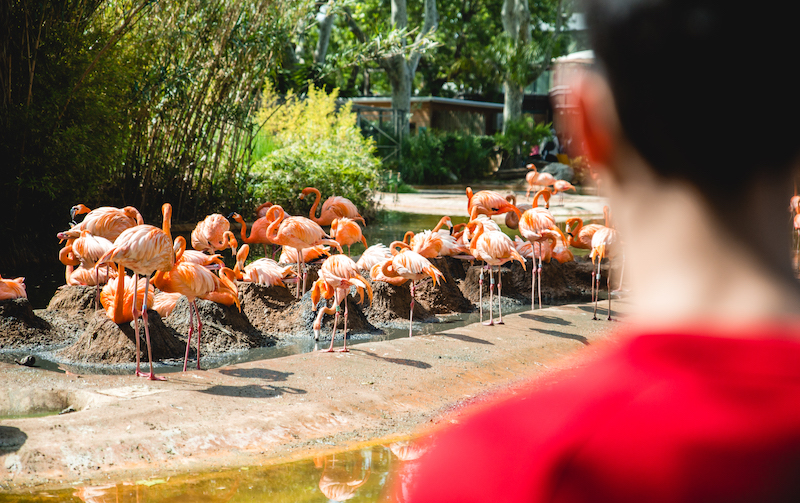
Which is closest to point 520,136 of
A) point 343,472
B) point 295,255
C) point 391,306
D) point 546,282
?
point 546,282

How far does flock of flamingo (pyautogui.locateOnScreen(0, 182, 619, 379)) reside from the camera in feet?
16.6

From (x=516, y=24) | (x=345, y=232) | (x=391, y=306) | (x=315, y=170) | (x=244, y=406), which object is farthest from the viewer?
(x=516, y=24)

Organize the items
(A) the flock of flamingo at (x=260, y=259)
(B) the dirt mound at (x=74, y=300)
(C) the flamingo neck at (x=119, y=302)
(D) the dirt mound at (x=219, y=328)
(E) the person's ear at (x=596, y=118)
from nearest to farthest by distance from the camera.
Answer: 1. (E) the person's ear at (x=596, y=118)
2. (A) the flock of flamingo at (x=260, y=259)
3. (C) the flamingo neck at (x=119, y=302)
4. (D) the dirt mound at (x=219, y=328)
5. (B) the dirt mound at (x=74, y=300)

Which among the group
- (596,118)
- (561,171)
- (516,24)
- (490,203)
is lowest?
(490,203)

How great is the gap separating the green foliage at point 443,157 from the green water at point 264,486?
781 inches

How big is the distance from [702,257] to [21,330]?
20.8 feet

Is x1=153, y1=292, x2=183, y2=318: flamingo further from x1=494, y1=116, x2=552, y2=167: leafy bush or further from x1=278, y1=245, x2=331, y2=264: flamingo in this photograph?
x1=494, y1=116, x2=552, y2=167: leafy bush

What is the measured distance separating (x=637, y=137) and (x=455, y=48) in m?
32.3

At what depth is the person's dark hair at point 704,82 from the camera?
47 cm

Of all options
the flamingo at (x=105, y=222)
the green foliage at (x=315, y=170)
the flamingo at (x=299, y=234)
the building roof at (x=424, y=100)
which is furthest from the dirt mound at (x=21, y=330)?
the building roof at (x=424, y=100)

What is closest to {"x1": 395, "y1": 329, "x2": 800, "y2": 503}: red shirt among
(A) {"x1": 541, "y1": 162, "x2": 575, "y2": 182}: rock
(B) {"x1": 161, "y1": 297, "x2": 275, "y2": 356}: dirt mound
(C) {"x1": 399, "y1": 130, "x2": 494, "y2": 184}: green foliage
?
(B) {"x1": 161, "y1": 297, "x2": 275, "y2": 356}: dirt mound

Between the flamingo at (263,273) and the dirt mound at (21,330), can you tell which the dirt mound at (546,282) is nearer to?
the flamingo at (263,273)

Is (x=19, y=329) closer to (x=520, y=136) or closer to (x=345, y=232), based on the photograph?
(x=345, y=232)

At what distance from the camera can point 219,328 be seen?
6.25 m
